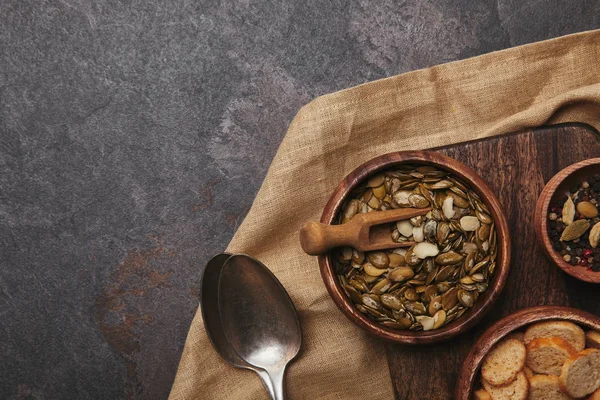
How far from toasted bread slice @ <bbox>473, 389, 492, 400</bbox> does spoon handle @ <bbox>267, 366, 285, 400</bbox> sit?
0.43m

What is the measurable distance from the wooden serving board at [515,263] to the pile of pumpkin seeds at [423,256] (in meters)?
0.11

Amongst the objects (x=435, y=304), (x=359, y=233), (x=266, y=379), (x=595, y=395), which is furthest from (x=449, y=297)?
(x=266, y=379)

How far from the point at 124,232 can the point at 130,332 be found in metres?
0.26

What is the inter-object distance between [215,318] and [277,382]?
207 millimetres

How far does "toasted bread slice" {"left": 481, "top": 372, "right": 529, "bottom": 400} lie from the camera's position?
1143mm

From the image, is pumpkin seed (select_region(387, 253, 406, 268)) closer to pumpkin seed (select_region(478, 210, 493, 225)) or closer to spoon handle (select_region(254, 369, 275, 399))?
pumpkin seed (select_region(478, 210, 493, 225))

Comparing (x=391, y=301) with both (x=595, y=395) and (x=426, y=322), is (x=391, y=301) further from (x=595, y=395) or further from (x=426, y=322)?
(x=595, y=395)

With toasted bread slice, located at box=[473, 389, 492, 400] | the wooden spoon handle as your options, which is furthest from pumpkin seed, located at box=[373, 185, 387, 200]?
toasted bread slice, located at box=[473, 389, 492, 400]

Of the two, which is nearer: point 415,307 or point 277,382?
point 415,307

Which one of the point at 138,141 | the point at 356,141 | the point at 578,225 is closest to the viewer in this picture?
the point at 578,225

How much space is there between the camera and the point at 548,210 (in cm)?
119

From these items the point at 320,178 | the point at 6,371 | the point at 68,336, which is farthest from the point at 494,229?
the point at 6,371

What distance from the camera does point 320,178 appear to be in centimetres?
130

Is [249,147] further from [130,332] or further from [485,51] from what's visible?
[485,51]
